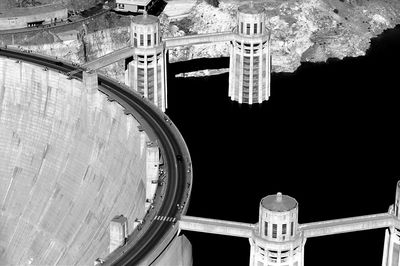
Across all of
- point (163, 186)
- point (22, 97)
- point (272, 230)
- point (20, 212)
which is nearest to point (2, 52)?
point (22, 97)

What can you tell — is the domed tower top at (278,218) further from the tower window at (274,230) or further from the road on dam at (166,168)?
the road on dam at (166,168)

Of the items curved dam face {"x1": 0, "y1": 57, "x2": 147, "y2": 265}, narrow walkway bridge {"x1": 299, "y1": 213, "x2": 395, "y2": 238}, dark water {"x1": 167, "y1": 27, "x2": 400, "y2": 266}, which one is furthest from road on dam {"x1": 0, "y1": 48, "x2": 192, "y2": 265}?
narrow walkway bridge {"x1": 299, "y1": 213, "x2": 395, "y2": 238}

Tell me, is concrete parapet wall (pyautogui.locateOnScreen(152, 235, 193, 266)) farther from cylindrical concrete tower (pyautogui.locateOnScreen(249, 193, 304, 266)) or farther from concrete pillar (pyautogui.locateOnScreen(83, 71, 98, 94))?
concrete pillar (pyautogui.locateOnScreen(83, 71, 98, 94))

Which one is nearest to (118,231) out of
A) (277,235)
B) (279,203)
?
(277,235)

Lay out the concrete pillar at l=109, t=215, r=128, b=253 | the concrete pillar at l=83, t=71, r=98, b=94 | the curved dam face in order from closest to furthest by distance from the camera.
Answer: the concrete pillar at l=109, t=215, r=128, b=253 < the curved dam face < the concrete pillar at l=83, t=71, r=98, b=94

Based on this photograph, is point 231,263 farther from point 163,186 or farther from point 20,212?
point 20,212

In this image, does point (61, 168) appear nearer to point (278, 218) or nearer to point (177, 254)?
point (177, 254)
